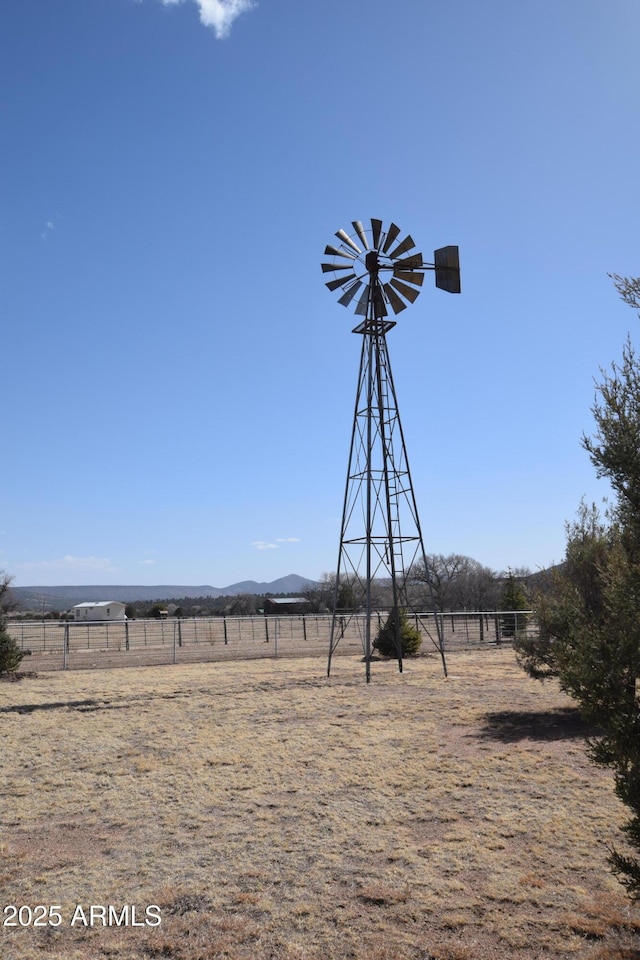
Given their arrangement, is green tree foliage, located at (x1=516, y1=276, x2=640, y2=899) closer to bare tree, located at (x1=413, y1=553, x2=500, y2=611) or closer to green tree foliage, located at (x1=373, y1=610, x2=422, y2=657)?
green tree foliage, located at (x1=373, y1=610, x2=422, y2=657)

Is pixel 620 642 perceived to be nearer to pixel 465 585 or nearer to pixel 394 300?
pixel 394 300

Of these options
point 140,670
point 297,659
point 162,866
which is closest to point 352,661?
point 297,659

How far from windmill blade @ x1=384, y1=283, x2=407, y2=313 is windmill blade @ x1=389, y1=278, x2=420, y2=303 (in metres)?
0.18

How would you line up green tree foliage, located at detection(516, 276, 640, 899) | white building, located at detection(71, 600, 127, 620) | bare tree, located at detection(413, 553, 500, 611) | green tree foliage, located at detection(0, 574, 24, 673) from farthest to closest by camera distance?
white building, located at detection(71, 600, 127, 620), bare tree, located at detection(413, 553, 500, 611), green tree foliage, located at detection(0, 574, 24, 673), green tree foliage, located at detection(516, 276, 640, 899)

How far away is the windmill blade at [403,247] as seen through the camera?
20094 millimetres

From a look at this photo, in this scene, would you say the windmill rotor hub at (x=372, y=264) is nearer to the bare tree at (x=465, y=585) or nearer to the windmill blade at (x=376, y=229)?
the windmill blade at (x=376, y=229)

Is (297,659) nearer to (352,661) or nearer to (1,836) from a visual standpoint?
(352,661)

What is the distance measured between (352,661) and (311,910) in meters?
19.6

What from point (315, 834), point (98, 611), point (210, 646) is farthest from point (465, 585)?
point (315, 834)

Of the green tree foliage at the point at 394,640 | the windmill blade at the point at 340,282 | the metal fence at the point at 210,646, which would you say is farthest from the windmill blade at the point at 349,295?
the green tree foliage at the point at 394,640

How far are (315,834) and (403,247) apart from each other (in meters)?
17.0

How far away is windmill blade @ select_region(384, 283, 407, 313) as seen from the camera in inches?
802

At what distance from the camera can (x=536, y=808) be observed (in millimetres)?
7789

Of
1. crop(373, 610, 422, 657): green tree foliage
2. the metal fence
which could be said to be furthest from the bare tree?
crop(373, 610, 422, 657): green tree foliage
